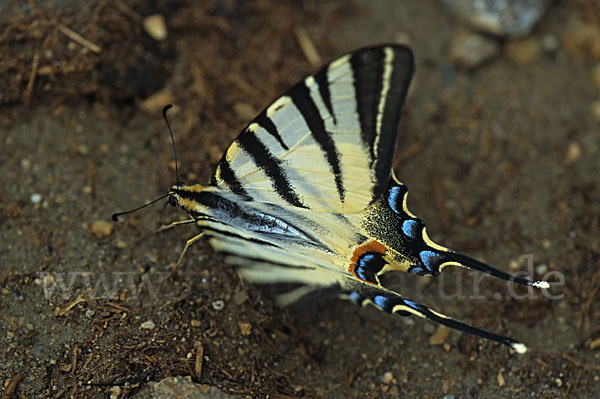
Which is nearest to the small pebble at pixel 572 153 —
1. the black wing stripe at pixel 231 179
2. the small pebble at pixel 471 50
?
the small pebble at pixel 471 50

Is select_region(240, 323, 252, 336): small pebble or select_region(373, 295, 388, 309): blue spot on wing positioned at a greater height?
select_region(373, 295, 388, 309): blue spot on wing

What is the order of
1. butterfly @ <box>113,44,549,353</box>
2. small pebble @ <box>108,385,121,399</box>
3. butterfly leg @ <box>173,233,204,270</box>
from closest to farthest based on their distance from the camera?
small pebble @ <box>108,385,121,399</box> → butterfly @ <box>113,44,549,353</box> → butterfly leg @ <box>173,233,204,270</box>

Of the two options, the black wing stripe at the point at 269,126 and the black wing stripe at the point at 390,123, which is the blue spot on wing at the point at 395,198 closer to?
the black wing stripe at the point at 390,123

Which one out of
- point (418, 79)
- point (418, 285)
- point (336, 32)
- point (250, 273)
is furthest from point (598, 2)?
point (250, 273)

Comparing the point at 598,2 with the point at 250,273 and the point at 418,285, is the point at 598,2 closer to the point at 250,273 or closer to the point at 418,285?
the point at 418,285

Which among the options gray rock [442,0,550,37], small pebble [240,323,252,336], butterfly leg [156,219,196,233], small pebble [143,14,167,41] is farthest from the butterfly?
gray rock [442,0,550,37]

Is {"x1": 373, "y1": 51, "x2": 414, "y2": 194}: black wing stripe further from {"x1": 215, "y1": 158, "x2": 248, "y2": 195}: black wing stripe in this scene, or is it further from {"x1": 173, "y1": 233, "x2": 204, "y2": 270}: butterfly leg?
{"x1": 173, "y1": 233, "x2": 204, "y2": 270}: butterfly leg
